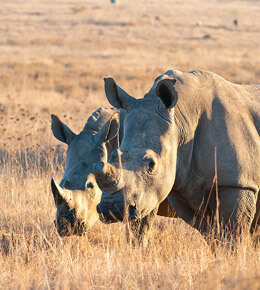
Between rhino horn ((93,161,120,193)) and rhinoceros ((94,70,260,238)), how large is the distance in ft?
0.99

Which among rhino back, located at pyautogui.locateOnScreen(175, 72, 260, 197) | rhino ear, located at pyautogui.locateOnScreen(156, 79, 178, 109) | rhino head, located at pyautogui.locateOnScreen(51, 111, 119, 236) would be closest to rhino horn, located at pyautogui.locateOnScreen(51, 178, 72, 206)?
rhino head, located at pyautogui.locateOnScreen(51, 111, 119, 236)

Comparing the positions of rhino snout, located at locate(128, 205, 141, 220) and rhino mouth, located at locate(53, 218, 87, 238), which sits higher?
rhino snout, located at locate(128, 205, 141, 220)

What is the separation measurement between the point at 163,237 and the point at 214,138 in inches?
63.2

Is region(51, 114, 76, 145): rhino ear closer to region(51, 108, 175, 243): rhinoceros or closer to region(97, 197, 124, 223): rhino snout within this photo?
region(51, 108, 175, 243): rhinoceros

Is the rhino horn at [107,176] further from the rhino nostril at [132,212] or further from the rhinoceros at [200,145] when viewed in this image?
the rhinoceros at [200,145]

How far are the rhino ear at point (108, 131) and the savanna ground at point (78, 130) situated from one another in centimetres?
87

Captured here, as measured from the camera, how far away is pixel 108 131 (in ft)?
18.5

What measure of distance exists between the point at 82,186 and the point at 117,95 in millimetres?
959

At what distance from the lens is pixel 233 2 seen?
100188mm

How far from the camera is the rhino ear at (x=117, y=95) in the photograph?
4.72 meters

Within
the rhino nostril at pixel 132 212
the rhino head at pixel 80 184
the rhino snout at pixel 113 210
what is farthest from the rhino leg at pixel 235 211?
the rhino head at pixel 80 184

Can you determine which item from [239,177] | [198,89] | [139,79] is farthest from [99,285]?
[139,79]

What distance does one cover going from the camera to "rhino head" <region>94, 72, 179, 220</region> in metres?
3.96

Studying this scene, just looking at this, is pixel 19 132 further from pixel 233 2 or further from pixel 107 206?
pixel 233 2
